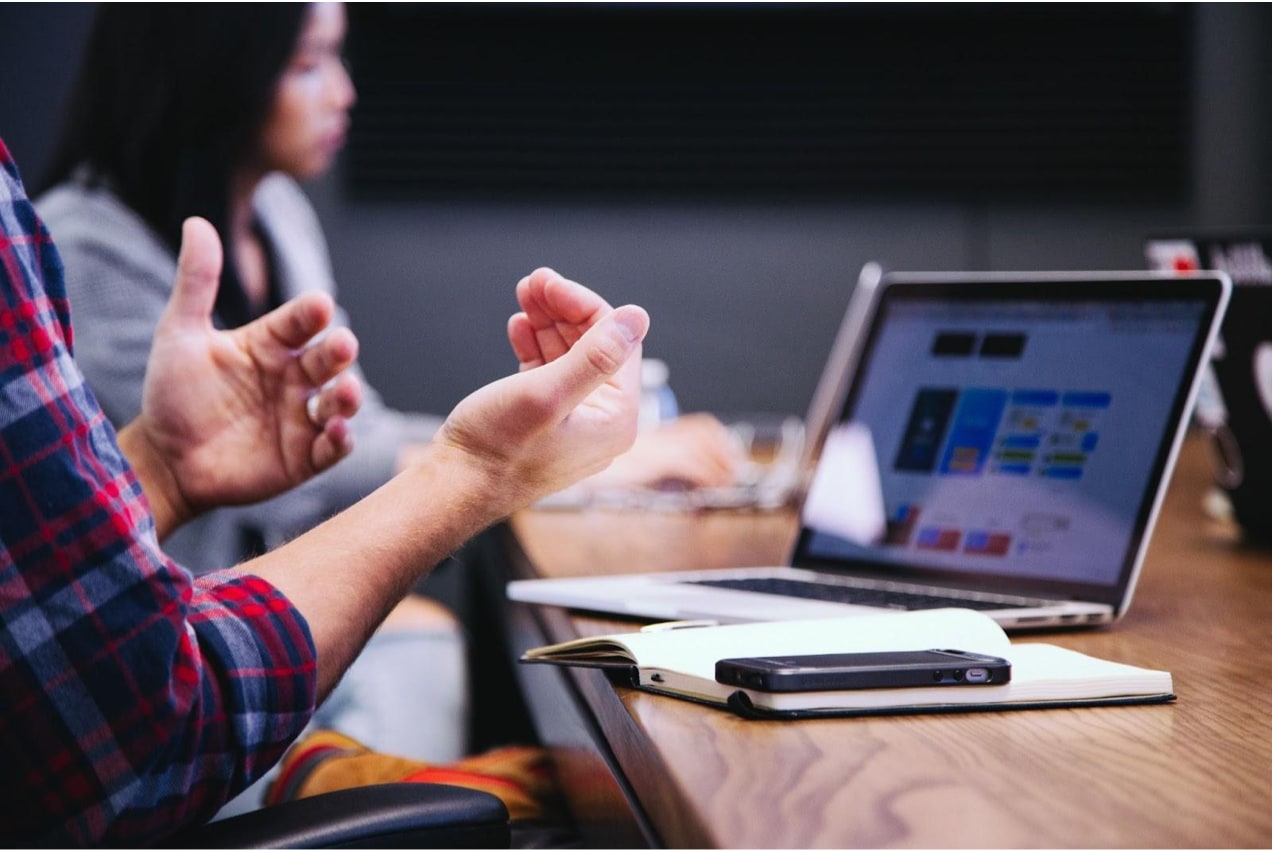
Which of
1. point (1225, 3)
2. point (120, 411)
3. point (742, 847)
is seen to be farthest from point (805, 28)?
point (742, 847)

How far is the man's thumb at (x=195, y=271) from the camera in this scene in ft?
4.20

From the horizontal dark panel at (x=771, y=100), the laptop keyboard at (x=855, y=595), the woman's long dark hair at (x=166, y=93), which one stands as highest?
the horizontal dark panel at (x=771, y=100)

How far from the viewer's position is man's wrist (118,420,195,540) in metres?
1.28

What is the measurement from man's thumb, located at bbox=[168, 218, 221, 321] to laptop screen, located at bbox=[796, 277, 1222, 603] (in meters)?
0.63

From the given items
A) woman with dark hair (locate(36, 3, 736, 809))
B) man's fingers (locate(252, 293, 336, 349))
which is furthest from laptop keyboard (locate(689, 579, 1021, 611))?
woman with dark hair (locate(36, 3, 736, 809))

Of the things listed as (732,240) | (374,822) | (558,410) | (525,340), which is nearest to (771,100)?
(732,240)

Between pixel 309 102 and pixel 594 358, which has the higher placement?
pixel 309 102

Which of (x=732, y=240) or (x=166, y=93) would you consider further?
(x=732, y=240)

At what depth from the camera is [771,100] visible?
11.8 ft

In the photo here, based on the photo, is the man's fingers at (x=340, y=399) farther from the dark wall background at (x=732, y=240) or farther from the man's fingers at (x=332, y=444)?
the dark wall background at (x=732, y=240)

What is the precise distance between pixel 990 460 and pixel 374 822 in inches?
27.2

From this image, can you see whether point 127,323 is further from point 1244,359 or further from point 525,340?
point 1244,359

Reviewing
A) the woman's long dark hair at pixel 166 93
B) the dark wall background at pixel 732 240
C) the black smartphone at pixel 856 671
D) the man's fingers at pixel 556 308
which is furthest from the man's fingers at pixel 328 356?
the dark wall background at pixel 732 240

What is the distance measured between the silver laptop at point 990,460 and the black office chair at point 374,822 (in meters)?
0.28
